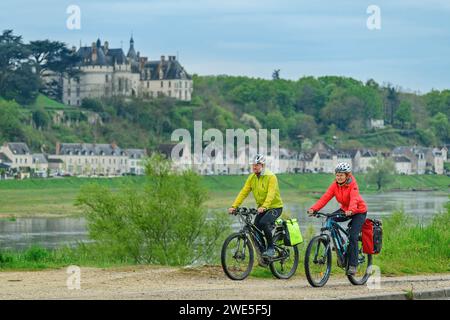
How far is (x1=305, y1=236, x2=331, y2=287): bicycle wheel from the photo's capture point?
1553cm

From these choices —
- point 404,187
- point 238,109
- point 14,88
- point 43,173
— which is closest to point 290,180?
point 404,187

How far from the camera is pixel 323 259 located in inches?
617

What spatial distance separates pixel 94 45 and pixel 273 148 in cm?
4743

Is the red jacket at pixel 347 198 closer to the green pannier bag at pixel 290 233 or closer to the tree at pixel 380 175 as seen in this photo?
Result: the green pannier bag at pixel 290 233

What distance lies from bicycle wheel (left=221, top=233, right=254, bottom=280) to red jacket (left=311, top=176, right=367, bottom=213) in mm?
1124

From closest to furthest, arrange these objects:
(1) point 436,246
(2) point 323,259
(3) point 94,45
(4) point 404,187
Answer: (2) point 323,259 < (1) point 436,246 < (4) point 404,187 < (3) point 94,45

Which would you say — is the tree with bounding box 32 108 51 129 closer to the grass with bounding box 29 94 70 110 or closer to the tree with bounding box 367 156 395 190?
the grass with bounding box 29 94 70 110

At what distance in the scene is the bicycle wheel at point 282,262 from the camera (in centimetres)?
1670

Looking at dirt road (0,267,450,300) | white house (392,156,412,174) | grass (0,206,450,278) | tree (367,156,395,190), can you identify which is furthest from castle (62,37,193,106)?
dirt road (0,267,450,300)

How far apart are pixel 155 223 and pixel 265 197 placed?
62.8 ft

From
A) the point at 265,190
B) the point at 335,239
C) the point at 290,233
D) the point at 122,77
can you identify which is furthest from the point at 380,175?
the point at 335,239

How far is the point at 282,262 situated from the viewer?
16859mm
